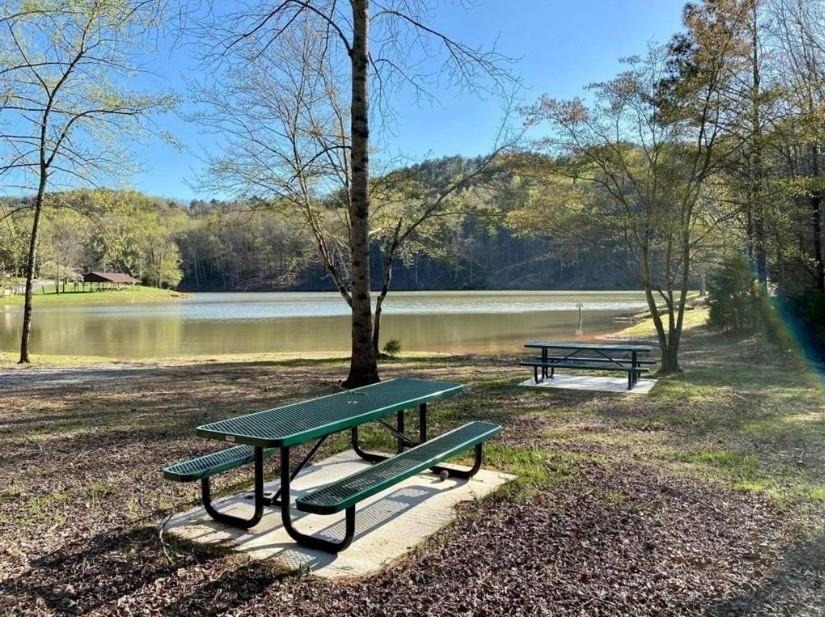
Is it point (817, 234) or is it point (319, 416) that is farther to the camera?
point (817, 234)

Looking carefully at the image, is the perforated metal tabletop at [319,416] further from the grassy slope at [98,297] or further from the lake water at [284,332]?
the grassy slope at [98,297]

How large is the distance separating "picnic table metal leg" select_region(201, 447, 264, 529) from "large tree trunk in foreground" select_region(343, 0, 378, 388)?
391 cm

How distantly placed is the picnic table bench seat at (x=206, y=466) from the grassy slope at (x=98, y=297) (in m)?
51.6

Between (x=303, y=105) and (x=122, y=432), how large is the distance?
8.46 meters

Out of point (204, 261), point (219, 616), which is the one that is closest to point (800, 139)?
point (219, 616)

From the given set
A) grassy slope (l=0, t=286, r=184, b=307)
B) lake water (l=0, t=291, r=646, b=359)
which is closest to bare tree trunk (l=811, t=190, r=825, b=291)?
lake water (l=0, t=291, r=646, b=359)

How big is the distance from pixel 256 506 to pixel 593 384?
217 inches

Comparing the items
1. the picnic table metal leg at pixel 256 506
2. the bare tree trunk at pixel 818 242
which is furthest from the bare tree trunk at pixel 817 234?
the picnic table metal leg at pixel 256 506

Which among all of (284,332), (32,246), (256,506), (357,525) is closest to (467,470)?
(357,525)

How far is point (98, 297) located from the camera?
188 ft

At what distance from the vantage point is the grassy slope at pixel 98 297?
163 feet

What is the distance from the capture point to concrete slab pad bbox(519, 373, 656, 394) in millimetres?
6957

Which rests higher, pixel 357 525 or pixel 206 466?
pixel 206 466

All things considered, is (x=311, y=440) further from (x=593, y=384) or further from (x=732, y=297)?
(x=732, y=297)
